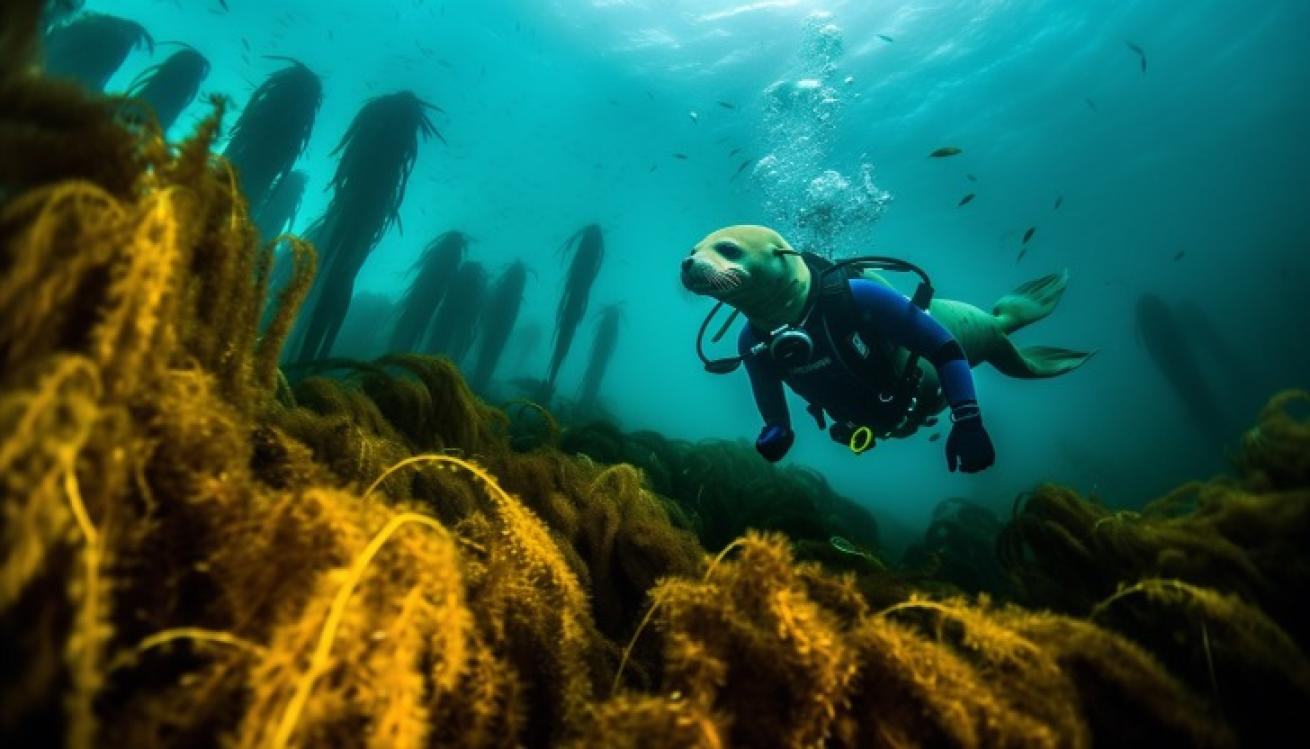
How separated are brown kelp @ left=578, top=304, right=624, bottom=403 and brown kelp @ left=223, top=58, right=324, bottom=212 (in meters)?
10.3

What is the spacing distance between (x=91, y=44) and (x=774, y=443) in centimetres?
1632

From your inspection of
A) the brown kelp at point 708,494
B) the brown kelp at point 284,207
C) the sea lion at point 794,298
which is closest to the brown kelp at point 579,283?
the brown kelp at point 284,207

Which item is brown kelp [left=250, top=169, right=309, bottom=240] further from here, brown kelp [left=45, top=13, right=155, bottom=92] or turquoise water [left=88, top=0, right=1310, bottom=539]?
brown kelp [left=45, top=13, right=155, bottom=92]

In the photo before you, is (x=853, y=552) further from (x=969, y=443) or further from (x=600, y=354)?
(x=600, y=354)

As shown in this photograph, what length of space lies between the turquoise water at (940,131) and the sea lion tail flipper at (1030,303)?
9.92m

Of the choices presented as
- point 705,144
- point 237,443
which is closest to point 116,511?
point 237,443

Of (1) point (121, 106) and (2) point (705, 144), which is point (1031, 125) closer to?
(2) point (705, 144)

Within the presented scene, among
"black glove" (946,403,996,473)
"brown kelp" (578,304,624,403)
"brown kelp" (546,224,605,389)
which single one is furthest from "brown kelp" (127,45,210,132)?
"black glove" (946,403,996,473)

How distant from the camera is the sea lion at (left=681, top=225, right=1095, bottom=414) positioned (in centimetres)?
392

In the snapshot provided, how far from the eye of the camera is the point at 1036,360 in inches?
226

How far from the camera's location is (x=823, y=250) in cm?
2380

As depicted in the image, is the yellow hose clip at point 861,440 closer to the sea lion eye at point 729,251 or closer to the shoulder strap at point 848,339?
the shoulder strap at point 848,339

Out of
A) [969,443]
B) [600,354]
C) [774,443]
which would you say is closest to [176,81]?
[600,354]

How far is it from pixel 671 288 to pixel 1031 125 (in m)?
44.9
